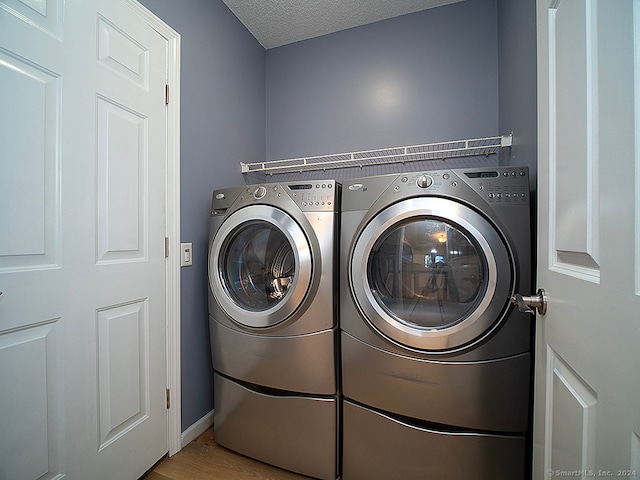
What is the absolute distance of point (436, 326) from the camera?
1.04 m

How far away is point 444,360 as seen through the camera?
1.02 meters

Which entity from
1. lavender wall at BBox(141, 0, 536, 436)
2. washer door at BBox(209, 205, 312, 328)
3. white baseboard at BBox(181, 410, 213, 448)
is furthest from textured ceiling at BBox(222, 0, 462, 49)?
white baseboard at BBox(181, 410, 213, 448)

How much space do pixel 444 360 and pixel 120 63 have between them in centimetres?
177

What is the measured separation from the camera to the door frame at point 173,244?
1.34m

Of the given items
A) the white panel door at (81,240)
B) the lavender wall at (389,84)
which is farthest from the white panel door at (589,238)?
the white panel door at (81,240)

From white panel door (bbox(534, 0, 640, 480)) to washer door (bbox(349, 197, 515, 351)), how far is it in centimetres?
28

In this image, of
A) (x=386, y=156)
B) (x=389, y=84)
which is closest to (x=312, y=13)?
(x=389, y=84)

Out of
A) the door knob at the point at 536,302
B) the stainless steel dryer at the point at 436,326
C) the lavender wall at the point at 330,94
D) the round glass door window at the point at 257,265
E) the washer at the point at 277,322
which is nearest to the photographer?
the door knob at the point at 536,302

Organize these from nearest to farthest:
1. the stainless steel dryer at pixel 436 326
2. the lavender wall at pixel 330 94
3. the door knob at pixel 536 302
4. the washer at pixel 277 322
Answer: the door knob at pixel 536 302 → the stainless steel dryer at pixel 436 326 → the washer at pixel 277 322 → the lavender wall at pixel 330 94

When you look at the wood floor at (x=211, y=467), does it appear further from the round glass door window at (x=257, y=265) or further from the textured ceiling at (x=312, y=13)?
the textured ceiling at (x=312, y=13)

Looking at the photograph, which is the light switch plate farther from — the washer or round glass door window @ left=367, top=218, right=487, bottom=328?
round glass door window @ left=367, top=218, right=487, bottom=328

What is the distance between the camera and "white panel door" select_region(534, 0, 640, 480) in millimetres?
375

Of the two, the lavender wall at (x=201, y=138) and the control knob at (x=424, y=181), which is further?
the lavender wall at (x=201, y=138)

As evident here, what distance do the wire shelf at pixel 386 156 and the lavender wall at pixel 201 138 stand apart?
0.30 m
